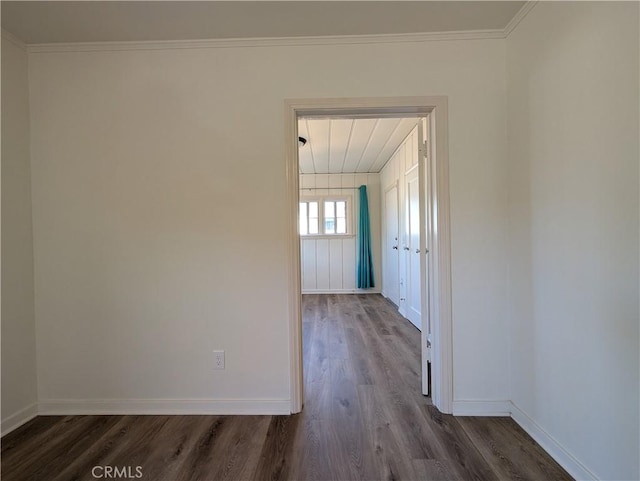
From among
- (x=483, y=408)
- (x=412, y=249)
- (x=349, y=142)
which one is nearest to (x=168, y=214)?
(x=483, y=408)

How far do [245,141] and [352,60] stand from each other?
847 mm

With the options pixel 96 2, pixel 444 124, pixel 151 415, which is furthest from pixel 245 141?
pixel 151 415

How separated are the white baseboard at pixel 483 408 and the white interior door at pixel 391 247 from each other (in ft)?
8.77

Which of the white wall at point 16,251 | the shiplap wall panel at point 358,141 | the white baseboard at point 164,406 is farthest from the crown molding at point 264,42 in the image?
the white baseboard at point 164,406

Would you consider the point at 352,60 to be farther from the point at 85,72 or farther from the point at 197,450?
the point at 197,450

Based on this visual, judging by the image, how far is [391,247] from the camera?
16.1 ft

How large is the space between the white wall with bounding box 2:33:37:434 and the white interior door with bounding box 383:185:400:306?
4.03 meters

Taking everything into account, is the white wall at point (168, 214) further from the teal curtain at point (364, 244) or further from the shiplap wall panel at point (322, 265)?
the shiplap wall panel at point (322, 265)

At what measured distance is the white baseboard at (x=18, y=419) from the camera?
165cm

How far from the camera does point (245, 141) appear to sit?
1.80 m

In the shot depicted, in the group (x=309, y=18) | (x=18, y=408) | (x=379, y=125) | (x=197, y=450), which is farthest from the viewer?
(x=379, y=125)

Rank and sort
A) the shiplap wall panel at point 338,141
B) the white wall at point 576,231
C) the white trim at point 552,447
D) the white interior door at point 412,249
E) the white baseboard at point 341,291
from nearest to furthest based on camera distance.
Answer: the white wall at point 576,231 → the white trim at point 552,447 → the shiplap wall panel at point 338,141 → the white interior door at point 412,249 → the white baseboard at point 341,291

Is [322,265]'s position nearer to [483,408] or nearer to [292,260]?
[292,260]

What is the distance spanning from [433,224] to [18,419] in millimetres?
2817
